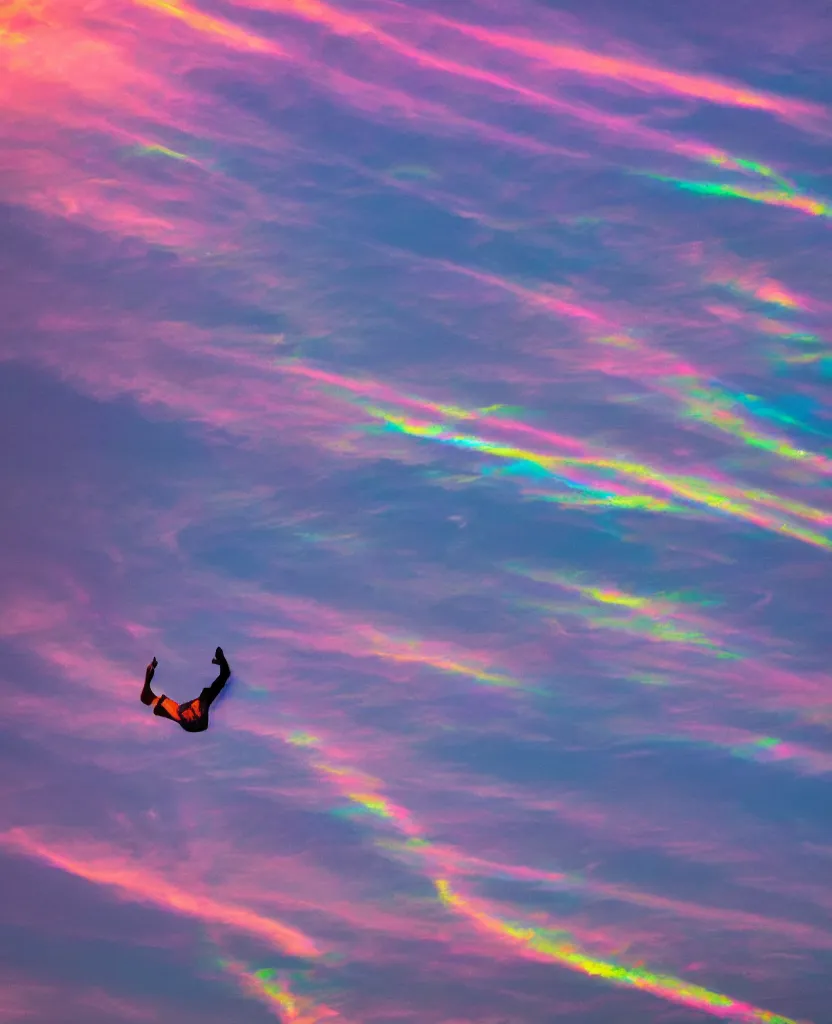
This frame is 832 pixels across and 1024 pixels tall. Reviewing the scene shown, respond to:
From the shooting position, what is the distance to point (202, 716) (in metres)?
22.4

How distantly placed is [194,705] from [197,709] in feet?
0.24

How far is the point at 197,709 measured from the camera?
73.6 feet

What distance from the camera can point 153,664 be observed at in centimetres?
2280

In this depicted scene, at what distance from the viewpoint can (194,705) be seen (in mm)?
22484

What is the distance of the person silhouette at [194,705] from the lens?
73.6 ft

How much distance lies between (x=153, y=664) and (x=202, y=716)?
89 centimetres

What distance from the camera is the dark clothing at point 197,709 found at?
73.6ft

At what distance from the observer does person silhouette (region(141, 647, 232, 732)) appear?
883 inches
